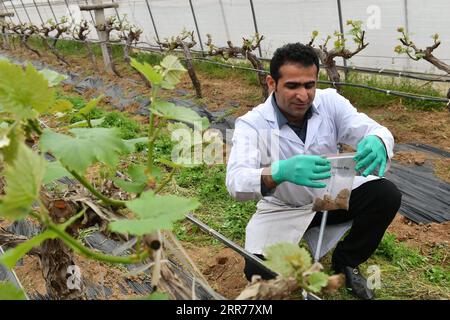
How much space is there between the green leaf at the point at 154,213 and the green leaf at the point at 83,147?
0.60 feet

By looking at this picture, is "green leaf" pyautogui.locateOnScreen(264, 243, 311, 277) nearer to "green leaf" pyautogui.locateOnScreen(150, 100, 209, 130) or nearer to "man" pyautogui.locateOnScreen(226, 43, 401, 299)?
"green leaf" pyautogui.locateOnScreen(150, 100, 209, 130)

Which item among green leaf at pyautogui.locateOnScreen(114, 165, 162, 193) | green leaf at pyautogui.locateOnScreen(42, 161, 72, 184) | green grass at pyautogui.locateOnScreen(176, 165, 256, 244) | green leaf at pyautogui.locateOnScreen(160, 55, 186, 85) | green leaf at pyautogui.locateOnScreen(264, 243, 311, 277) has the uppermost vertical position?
green leaf at pyautogui.locateOnScreen(160, 55, 186, 85)

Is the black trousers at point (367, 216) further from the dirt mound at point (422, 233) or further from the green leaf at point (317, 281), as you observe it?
the green leaf at point (317, 281)

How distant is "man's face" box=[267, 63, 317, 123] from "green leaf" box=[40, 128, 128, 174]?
131 cm

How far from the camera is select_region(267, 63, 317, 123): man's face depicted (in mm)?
2186

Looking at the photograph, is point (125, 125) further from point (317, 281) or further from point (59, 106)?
point (317, 281)

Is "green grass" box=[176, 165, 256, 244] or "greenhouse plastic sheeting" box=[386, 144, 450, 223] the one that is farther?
"greenhouse plastic sheeting" box=[386, 144, 450, 223]

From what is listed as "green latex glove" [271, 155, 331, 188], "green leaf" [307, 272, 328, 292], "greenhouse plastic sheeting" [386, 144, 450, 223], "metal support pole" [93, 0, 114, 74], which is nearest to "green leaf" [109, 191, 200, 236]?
"green leaf" [307, 272, 328, 292]

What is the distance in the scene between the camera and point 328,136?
2.43m

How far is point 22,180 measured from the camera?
0.70 m

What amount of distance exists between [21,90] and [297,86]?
1501 mm

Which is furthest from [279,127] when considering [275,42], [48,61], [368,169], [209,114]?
[48,61]
